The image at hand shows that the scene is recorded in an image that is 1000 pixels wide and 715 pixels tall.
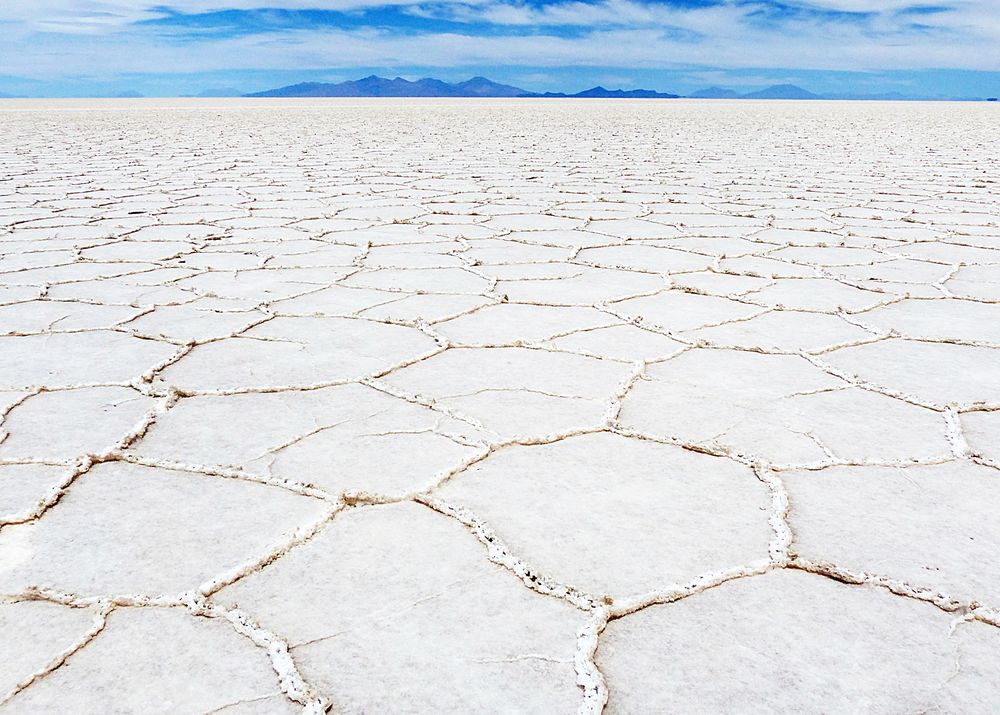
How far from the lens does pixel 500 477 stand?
1.27m

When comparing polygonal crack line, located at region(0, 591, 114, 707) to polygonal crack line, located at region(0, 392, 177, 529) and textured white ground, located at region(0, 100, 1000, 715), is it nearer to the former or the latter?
textured white ground, located at region(0, 100, 1000, 715)

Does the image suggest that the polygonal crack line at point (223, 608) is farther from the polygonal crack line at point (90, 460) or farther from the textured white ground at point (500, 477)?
the polygonal crack line at point (90, 460)

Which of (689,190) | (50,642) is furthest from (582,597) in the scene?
(689,190)

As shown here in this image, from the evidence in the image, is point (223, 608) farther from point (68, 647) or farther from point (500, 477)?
point (500, 477)

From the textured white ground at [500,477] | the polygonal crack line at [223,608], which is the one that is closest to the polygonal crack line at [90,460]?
the textured white ground at [500,477]

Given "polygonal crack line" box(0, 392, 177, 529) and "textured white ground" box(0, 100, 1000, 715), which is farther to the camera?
"polygonal crack line" box(0, 392, 177, 529)

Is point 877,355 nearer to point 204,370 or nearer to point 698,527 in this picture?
point 698,527

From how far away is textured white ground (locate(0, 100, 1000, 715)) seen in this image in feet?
2.84

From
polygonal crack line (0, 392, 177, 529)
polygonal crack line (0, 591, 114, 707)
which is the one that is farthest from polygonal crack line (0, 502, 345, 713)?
polygonal crack line (0, 392, 177, 529)

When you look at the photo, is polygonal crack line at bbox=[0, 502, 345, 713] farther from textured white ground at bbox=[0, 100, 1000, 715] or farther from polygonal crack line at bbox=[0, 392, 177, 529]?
polygonal crack line at bbox=[0, 392, 177, 529]

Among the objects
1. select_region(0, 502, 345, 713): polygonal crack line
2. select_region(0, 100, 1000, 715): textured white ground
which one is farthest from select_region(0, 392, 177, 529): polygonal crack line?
select_region(0, 502, 345, 713): polygonal crack line

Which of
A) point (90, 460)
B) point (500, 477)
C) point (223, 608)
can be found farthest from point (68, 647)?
point (500, 477)

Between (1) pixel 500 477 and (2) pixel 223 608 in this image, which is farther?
(1) pixel 500 477

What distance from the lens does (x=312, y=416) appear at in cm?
148
